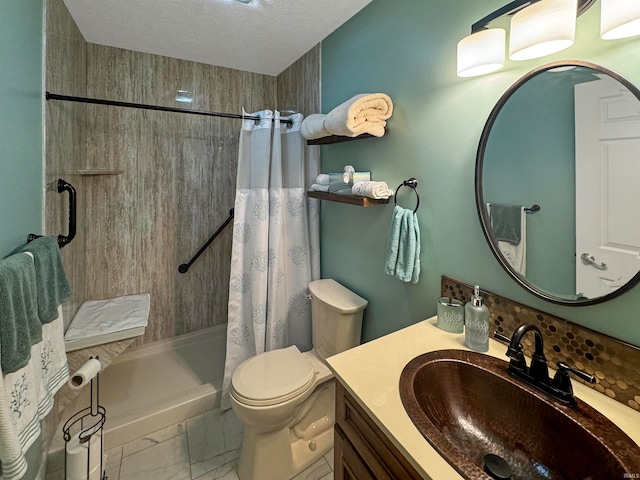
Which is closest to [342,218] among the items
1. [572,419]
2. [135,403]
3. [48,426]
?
[572,419]

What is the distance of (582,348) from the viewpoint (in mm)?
852

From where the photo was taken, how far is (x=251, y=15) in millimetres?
1696

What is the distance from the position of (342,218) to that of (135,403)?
5.73ft

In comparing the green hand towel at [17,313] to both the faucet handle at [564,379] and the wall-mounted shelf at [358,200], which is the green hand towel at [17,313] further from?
the faucet handle at [564,379]

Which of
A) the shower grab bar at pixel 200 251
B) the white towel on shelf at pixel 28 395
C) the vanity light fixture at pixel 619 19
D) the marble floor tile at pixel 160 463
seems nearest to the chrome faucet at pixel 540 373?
the vanity light fixture at pixel 619 19

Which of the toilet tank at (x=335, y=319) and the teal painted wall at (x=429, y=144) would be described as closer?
the teal painted wall at (x=429, y=144)

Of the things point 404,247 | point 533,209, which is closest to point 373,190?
point 404,247

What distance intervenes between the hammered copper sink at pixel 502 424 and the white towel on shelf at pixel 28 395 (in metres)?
1.04

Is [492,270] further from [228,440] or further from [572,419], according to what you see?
[228,440]

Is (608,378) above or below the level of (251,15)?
below

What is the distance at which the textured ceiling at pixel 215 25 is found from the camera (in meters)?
1.62

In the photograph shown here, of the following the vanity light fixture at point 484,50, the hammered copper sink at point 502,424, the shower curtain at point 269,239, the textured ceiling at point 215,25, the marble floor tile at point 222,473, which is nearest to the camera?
the hammered copper sink at point 502,424

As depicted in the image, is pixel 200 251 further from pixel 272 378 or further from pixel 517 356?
pixel 517 356

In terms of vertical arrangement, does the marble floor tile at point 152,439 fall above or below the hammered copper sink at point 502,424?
below
